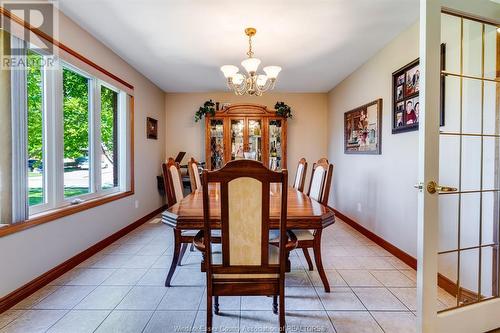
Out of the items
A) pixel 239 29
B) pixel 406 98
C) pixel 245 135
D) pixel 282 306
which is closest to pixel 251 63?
pixel 239 29

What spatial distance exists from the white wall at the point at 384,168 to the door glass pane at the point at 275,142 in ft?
3.68

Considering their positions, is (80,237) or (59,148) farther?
(80,237)

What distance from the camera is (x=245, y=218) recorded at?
135 cm

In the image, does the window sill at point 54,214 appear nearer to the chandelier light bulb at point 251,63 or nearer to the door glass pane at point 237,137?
the chandelier light bulb at point 251,63

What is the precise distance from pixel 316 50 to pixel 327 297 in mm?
2657

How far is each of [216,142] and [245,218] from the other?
3753 millimetres

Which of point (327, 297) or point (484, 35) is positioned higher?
point (484, 35)

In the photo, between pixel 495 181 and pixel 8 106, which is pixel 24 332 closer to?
pixel 8 106

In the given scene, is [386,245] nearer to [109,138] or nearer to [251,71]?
[251,71]

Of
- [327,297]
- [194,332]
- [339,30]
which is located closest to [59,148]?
[194,332]

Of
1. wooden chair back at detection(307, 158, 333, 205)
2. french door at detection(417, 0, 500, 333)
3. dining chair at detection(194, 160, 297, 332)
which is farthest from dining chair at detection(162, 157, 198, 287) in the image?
french door at detection(417, 0, 500, 333)

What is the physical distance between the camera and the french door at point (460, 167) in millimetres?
1313

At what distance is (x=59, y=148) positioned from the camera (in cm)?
239

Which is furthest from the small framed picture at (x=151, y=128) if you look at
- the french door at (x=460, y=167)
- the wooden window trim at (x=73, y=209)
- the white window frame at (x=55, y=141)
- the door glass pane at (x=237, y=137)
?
the french door at (x=460, y=167)
